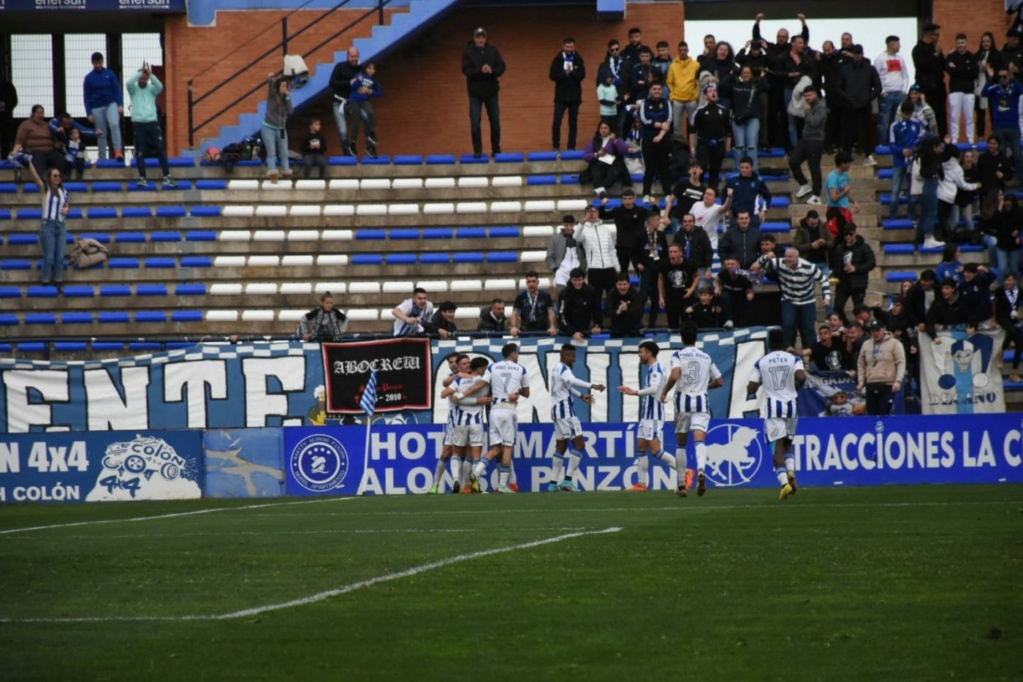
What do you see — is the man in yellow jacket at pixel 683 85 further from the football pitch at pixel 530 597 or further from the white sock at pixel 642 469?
the football pitch at pixel 530 597

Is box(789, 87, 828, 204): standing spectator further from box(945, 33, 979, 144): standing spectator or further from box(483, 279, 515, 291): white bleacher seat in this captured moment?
box(483, 279, 515, 291): white bleacher seat

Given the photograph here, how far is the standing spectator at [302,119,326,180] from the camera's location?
30.2m

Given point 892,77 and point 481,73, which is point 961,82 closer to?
point 892,77

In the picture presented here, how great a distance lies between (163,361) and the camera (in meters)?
25.0

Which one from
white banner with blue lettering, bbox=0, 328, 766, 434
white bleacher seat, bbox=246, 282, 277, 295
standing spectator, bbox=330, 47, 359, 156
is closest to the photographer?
white banner with blue lettering, bbox=0, 328, 766, 434

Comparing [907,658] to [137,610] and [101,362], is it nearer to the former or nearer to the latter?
[137,610]

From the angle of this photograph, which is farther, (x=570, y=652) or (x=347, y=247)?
(x=347, y=247)

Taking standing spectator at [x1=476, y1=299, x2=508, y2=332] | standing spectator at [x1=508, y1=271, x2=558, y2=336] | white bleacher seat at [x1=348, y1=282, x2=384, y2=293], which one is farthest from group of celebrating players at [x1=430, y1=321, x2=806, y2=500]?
white bleacher seat at [x1=348, y1=282, x2=384, y2=293]

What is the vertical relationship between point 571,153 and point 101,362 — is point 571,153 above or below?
above

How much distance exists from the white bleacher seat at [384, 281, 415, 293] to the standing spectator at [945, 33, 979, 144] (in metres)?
10.8

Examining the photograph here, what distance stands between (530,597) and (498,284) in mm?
18082

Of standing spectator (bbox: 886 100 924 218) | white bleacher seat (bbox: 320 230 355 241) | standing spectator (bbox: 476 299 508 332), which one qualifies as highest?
standing spectator (bbox: 886 100 924 218)

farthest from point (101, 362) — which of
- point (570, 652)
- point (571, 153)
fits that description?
point (570, 652)

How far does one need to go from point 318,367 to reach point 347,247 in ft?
16.0
